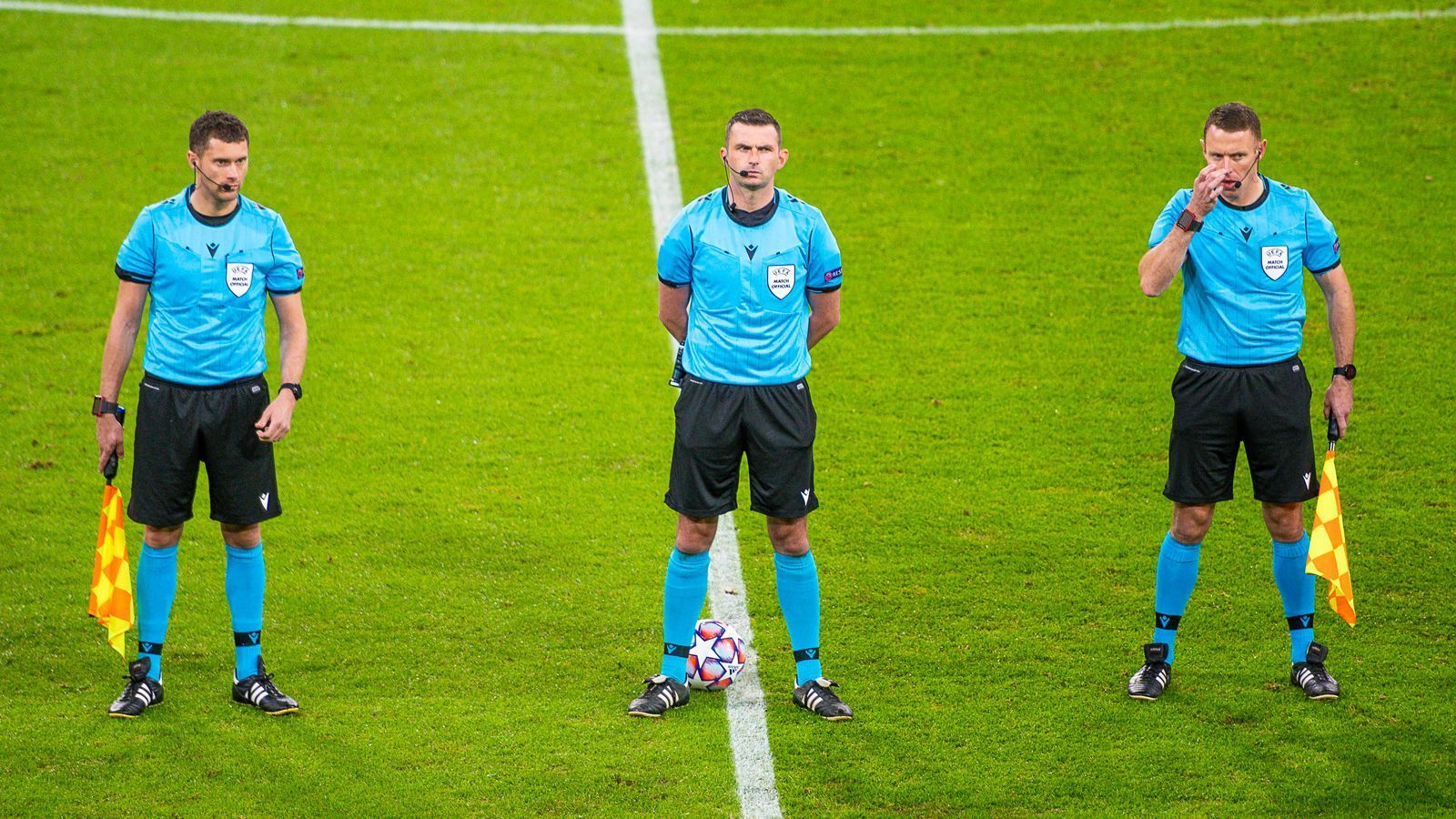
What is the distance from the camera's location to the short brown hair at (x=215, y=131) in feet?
17.6

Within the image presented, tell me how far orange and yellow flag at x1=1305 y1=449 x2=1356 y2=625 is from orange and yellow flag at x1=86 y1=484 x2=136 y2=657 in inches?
174

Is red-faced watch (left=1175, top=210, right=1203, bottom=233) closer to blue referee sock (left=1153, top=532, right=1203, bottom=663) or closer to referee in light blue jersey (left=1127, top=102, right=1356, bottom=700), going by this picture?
referee in light blue jersey (left=1127, top=102, right=1356, bottom=700)

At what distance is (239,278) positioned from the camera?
5566 mm

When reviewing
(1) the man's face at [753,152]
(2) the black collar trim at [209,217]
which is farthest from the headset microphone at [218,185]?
(1) the man's face at [753,152]

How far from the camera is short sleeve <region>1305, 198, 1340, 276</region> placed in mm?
5633

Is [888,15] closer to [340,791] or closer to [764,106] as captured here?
[764,106]

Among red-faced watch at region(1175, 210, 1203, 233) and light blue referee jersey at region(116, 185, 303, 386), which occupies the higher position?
red-faced watch at region(1175, 210, 1203, 233)

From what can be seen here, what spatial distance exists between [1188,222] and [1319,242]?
61 centimetres

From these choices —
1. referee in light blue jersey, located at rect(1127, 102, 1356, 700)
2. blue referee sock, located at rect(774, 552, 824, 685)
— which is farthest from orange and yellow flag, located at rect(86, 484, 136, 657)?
referee in light blue jersey, located at rect(1127, 102, 1356, 700)

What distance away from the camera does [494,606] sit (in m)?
6.76

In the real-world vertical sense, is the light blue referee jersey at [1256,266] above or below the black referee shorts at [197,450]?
above

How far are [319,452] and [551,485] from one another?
137 cm

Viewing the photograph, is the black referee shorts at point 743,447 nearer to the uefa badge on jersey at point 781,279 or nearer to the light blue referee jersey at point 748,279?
the light blue referee jersey at point 748,279

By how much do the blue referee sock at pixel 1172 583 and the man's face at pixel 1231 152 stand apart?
1417 mm
